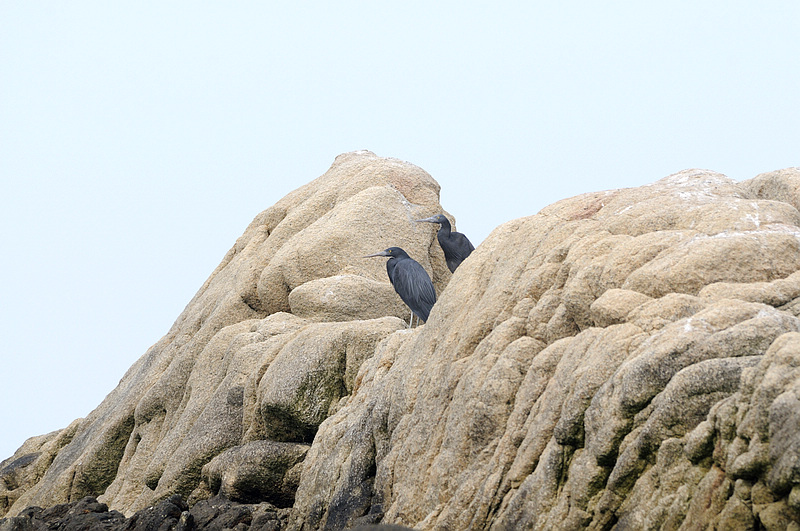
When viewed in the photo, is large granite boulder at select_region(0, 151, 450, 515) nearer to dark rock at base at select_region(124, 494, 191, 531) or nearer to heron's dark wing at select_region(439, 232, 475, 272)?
heron's dark wing at select_region(439, 232, 475, 272)

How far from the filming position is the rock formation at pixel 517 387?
19.0ft

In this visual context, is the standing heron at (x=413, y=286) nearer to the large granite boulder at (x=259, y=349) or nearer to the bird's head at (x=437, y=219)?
the large granite boulder at (x=259, y=349)

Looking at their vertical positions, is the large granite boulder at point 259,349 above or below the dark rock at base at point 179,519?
above

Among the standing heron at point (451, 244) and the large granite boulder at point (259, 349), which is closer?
the large granite boulder at point (259, 349)

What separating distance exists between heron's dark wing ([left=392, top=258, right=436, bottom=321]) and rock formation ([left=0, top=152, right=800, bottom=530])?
1.06 m

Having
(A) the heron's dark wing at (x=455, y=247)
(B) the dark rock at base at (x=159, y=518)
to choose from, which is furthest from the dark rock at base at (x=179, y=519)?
(A) the heron's dark wing at (x=455, y=247)

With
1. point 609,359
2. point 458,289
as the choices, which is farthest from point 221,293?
point 609,359

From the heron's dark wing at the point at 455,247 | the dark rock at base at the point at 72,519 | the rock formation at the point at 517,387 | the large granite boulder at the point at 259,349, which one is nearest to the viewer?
the rock formation at the point at 517,387

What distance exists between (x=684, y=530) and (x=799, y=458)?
105cm

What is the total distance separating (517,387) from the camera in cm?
796

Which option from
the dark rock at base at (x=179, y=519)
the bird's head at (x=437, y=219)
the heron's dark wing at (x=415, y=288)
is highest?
the bird's head at (x=437, y=219)

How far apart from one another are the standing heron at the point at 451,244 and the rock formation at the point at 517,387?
155 centimetres

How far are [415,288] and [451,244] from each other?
10.2 feet

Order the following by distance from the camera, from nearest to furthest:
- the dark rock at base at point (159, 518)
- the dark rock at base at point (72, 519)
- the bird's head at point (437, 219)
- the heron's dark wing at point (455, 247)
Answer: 1. the dark rock at base at point (159, 518)
2. the dark rock at base at point (72, 519)
3. the heron's dark wing at point (455, 247)
4. the bird's head at point (437, 219)
